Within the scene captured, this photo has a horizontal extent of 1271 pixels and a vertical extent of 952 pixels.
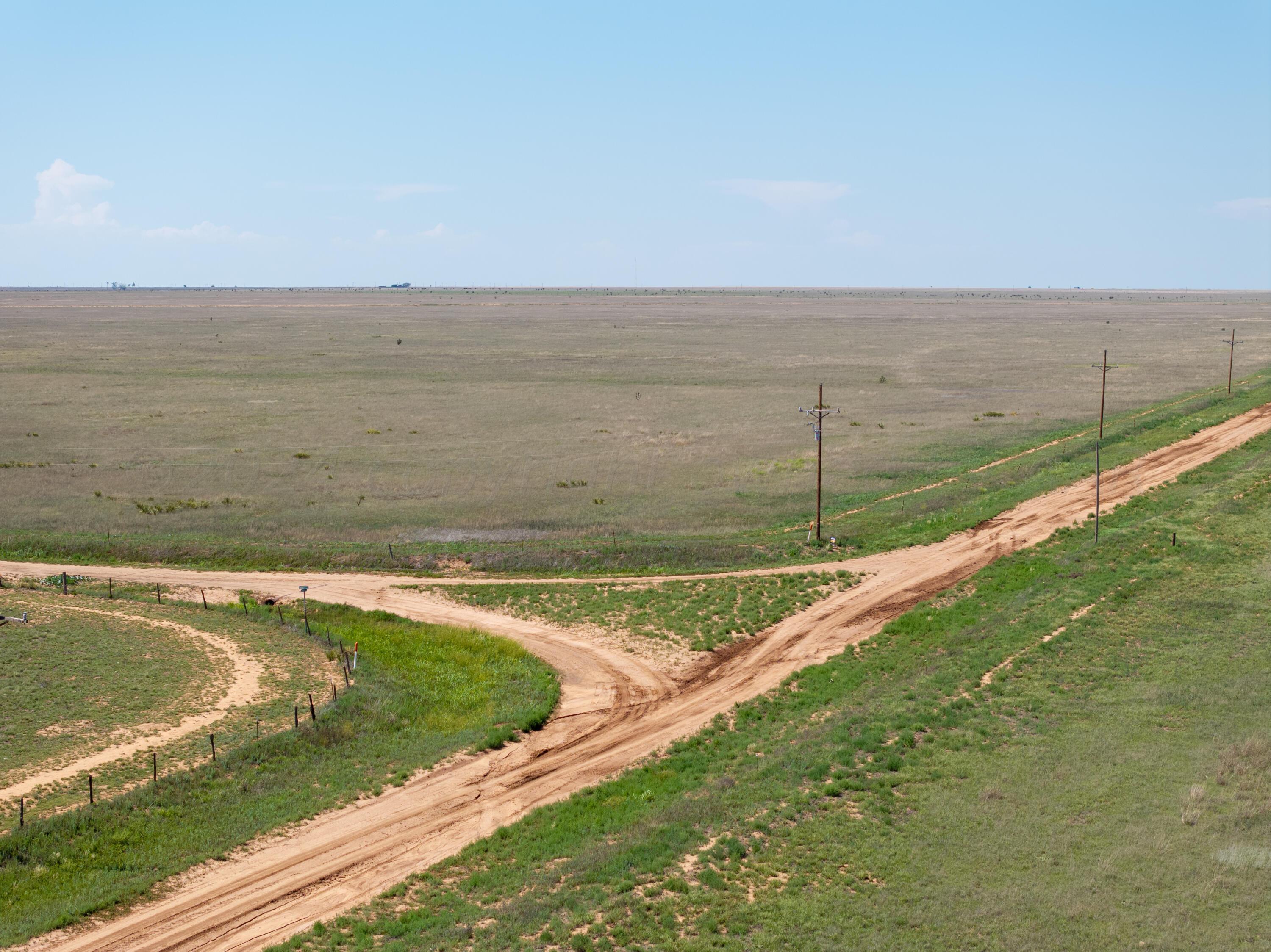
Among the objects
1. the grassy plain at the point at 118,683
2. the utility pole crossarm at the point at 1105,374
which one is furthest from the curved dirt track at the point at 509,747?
the utility pole crossarm at the point at 1105,374

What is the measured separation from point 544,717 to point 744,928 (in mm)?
12908

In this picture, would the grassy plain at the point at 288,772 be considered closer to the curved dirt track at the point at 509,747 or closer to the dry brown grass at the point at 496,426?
the curved dirt track at the point at 509,747

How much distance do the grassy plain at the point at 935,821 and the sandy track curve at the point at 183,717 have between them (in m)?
10.4

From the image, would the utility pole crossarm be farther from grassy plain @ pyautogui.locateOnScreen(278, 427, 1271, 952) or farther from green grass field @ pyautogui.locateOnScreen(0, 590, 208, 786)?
green grass field @ pyautogui.locateOnScreen(0, 590, 208, 786)

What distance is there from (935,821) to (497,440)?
59.7m

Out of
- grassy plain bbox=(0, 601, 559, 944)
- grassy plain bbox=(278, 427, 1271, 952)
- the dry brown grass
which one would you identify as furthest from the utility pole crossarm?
grassy plain bbox=(0, 601, 559, 944)

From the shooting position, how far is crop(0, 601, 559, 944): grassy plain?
21156 mm

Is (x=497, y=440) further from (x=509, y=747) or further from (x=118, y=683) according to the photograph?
(x=509, y=747)

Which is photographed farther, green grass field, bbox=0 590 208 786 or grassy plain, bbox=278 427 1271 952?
green grass field, bbox=0 590 208 786

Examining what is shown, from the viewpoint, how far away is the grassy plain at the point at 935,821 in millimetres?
18375

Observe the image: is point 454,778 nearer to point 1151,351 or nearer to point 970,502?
point 970,502

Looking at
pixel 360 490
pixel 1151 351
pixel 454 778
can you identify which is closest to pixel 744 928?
pixel 454 778

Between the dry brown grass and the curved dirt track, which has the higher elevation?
the dry brown grass

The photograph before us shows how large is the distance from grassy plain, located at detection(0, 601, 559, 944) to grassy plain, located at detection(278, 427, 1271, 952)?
15.6 feet
